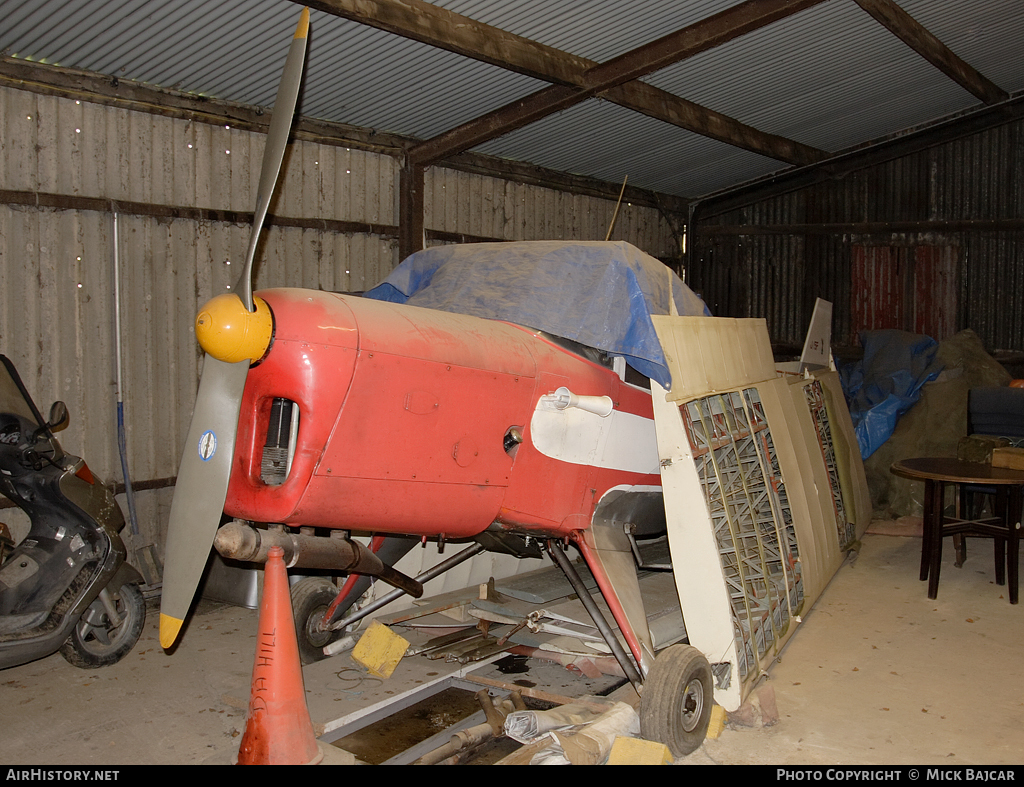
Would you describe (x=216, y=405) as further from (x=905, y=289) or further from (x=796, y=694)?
(x=905, y=289)

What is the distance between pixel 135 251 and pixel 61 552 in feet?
7.22

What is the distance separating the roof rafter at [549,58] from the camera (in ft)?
16.4

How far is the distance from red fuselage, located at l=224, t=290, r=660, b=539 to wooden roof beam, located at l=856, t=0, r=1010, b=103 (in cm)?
480

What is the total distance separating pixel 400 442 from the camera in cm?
298

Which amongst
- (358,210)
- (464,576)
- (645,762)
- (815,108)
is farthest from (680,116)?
(645,762)

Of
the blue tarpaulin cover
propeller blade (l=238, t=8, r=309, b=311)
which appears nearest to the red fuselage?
the blue tarpaulin cover

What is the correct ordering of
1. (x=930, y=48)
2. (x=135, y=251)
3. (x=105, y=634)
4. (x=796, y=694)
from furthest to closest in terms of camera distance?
1. (x=930, y=48)
2. (x=135, y=251)
3. (x=105, y=634)
4. (x=796, y=694)

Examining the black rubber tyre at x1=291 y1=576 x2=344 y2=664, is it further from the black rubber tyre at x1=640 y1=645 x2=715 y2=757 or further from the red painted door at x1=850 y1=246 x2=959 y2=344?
the red painted door at x1=850 y1=246 x2=959 y2=344

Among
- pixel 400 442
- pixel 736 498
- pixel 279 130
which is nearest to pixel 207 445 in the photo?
pixel 400 442

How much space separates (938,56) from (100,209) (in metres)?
7.27

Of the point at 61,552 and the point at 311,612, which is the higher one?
the point at 61,552

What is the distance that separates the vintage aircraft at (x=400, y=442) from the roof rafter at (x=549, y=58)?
208 cm

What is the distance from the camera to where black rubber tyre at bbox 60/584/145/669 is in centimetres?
421

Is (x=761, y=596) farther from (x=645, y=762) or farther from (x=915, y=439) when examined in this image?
(x=915, y=439)
